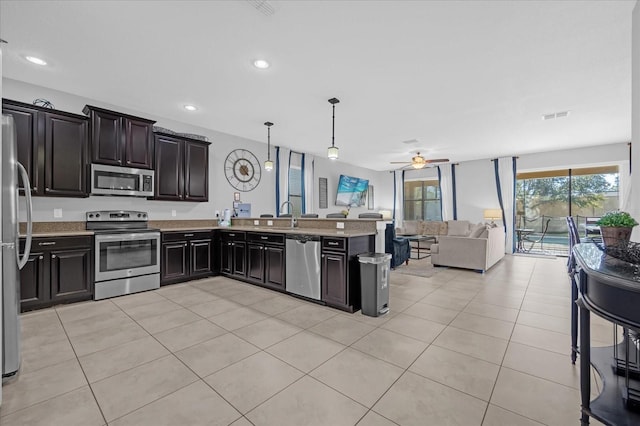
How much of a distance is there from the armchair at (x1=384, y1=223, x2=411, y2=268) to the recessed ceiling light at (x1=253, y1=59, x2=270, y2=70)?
379 cm

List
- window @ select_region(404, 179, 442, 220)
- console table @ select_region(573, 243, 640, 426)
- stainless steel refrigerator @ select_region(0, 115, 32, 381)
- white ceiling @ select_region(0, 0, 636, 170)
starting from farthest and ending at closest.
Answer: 1. window @ select_region(404, 179, 442, 220)
2. white ceiling @ select_region(0, 0, 636, 170)
3. stainless steel refrigerator @ select_region(0, 115, 32, 381)
4. console table @ select_region(573, 243, 640, 426)

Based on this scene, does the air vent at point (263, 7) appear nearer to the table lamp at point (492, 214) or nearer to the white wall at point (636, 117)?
the white wall at point (636, 117)

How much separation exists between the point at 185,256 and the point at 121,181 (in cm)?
154

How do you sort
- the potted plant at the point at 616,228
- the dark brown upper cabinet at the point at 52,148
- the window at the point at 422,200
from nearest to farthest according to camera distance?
the potted plant at the point at 616,228 < the dark brown upper cabinet at the point at 52,148 < the window at the point at 422,200

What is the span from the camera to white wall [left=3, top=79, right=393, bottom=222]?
382cm

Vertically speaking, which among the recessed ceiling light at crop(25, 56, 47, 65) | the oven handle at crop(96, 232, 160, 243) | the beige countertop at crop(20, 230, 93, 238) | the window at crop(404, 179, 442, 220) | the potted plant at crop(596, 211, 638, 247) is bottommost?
the oven handle at crop(96, 232, 160, 243)

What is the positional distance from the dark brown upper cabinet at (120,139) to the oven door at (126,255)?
1150 millimetres

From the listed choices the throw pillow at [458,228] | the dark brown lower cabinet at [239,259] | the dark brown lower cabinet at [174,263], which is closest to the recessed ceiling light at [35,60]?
the dark brown lower cabinet at [174,263]

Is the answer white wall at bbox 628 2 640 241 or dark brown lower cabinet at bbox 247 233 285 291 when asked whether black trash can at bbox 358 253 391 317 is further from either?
white wall at bbox 628 2 640 241

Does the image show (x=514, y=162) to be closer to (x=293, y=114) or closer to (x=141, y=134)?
(x=293, y=114)

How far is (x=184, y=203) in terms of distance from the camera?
5.34 metres

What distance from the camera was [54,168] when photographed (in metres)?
3.66

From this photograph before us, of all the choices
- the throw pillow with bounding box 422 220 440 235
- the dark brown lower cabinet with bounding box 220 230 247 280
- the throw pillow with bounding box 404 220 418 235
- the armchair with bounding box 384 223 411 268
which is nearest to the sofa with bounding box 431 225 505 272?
the armchair with bounding box 384 223 411 268

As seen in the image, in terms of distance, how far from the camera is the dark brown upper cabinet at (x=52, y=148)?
344 centimetres
